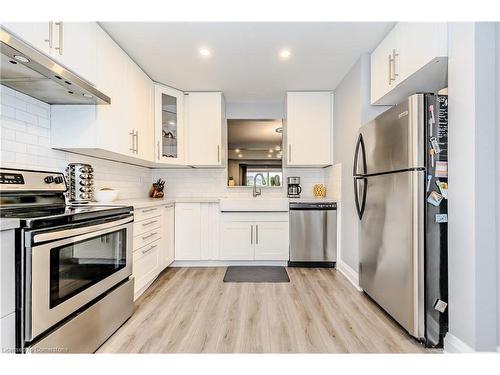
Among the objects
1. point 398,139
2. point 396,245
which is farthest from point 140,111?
point 396,245

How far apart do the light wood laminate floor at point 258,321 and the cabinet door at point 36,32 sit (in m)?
1.82

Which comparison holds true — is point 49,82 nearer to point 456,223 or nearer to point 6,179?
point 6,179

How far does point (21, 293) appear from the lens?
117 centimetres

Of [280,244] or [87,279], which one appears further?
[280,244]

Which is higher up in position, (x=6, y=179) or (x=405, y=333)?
(x=6, y=179)

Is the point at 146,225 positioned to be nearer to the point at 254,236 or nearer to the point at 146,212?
the point at 146,212

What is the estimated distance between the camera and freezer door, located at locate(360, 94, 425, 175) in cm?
170

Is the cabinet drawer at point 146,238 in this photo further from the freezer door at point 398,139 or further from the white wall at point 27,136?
the freezer door at point 398,139

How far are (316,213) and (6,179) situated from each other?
9.66ft

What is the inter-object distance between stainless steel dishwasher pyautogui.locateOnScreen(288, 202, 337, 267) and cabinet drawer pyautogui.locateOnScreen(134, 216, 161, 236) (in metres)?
1.64

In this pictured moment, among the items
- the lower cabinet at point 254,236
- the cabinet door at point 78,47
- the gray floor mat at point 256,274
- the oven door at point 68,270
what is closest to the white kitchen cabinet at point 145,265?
the oven door at point 68,270
